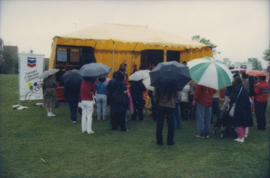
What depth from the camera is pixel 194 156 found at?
505 cm

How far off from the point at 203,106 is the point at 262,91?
2327 millimetres

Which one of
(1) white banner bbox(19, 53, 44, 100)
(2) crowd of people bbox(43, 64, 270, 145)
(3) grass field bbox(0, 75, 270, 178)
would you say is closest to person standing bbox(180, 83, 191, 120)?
(2) crowd of people bbox(43, 64, 270, 145)

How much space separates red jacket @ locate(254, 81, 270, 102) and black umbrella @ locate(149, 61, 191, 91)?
10.1 ft

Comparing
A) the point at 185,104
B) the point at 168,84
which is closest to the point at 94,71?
the point at 168,84

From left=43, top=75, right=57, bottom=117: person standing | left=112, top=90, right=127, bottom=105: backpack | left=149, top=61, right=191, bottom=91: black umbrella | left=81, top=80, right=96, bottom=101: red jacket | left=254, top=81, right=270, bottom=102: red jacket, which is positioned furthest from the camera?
left=43, top=75, right=57, bottom=117: person standing

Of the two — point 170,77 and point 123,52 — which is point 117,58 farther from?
point 170,77

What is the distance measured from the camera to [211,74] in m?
5.54

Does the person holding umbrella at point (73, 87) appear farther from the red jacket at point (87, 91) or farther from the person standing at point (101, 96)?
the red jacket at point (87, 91)

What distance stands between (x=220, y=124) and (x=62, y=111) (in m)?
6.06

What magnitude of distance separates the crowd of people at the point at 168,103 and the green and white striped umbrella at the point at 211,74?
56 cm

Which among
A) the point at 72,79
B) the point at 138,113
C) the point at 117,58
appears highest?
the point at 117,58

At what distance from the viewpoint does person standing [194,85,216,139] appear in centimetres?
607

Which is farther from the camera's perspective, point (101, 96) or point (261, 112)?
point (101, 96)

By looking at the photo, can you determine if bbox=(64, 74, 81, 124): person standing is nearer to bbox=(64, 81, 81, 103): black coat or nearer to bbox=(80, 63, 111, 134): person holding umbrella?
bbox=(64, 81, 81, 103): black coat
